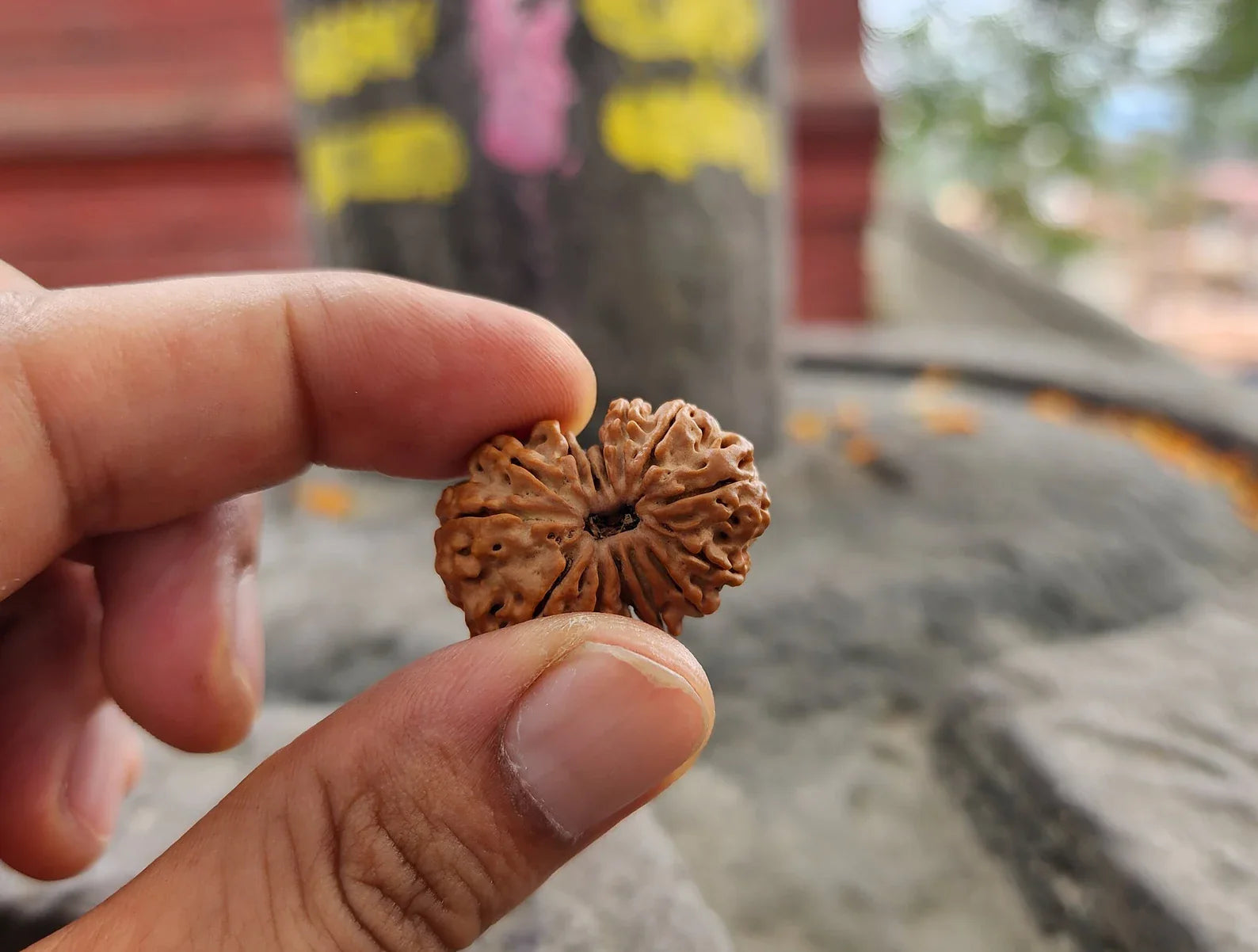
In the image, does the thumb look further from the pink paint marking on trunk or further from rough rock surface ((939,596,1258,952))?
the pink paint marking on trunk

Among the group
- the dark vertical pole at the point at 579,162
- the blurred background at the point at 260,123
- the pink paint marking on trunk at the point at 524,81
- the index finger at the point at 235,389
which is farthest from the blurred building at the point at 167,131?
the index finger at the point at 235,389

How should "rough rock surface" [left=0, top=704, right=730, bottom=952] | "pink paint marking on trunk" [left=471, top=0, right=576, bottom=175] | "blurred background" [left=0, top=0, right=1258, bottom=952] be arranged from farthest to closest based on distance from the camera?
"pink paint marking on trunk" [left=471, top=0, right=576, bottom=175] < "blurred background" [left=0, top=0, right=1258, bottom=952] < "rough rock surface" [left=0, top=704, right=730, bottom=952]

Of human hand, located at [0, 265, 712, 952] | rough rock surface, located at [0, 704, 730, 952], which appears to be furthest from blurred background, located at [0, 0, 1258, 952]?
human hand, located at [0, 265, 712, 952]

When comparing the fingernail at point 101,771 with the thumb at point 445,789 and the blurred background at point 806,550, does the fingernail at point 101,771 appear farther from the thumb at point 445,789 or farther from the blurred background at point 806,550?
the thumb at point 445,789

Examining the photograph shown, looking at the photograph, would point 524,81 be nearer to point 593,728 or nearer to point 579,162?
point 579,162

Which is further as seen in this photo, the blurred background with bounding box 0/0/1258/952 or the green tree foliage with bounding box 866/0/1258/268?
the green tree foliage with bounding box 866/0/1258/268

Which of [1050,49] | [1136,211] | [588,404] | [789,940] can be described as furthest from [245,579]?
[1136,211]
